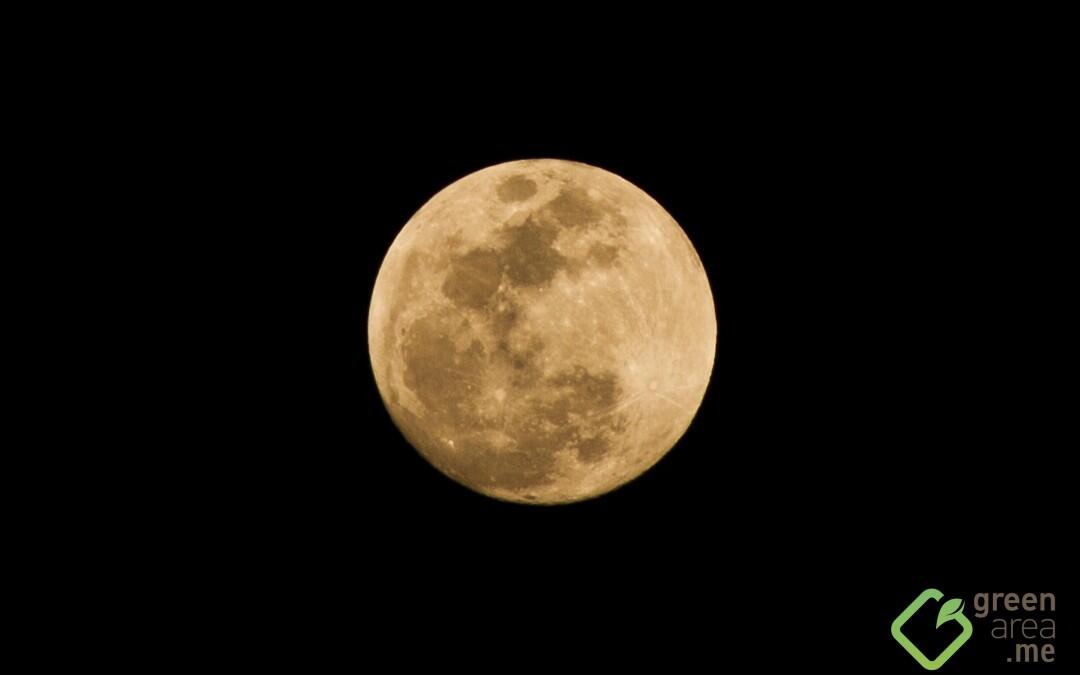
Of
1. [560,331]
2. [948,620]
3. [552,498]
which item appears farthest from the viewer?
[552,498]

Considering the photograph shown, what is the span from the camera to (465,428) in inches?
129

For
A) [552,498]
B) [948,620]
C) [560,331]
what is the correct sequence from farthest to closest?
[552,498]
[948,620]
[560,331]

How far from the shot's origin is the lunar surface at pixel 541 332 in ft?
10.2

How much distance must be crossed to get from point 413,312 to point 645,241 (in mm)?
1238

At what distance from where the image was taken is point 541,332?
3.09 meters

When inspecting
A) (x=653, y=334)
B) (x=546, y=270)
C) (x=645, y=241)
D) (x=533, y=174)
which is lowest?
(x=653, y=334)

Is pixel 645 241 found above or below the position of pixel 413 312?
above

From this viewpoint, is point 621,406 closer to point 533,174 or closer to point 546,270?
point 546,270

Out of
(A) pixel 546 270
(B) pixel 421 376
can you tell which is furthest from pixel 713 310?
(B) pixel 421 376

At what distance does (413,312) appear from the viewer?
333cm

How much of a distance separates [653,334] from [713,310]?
730mm

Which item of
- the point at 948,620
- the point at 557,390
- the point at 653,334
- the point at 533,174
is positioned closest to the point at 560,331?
the point at 557,390

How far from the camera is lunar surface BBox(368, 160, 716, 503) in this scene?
312 cm

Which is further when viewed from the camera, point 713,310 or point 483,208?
point 713,310
